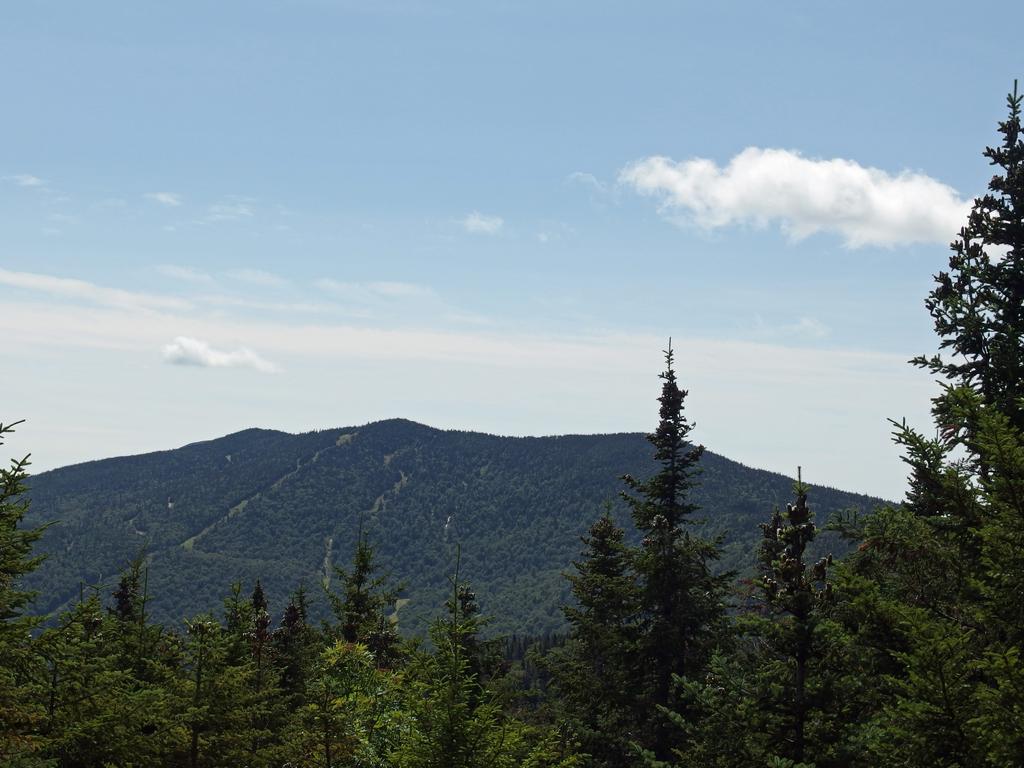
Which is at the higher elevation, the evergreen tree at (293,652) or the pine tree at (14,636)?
the pine tree at (14,636)

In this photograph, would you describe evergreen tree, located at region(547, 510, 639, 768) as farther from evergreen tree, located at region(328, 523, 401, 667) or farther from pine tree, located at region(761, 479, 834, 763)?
pine tree, located at region(761, 479, 834, 763)

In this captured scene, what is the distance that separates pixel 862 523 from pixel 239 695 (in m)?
11.6

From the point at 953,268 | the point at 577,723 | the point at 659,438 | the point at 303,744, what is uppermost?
the point at 953,268

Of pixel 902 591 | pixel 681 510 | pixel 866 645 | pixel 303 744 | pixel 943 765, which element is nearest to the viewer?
pixel 943 765

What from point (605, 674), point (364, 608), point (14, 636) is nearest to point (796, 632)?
point (14, 636)

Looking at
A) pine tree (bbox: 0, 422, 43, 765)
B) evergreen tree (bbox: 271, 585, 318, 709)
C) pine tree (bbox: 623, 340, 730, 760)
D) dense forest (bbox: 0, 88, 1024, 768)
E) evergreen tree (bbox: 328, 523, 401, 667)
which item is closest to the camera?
dense forest (bbox: 0, 88, 1024, 768)

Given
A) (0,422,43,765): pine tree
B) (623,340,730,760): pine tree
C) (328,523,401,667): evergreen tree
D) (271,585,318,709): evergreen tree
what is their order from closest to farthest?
1. (0,422,43,765): pine tree
2. (623,340,730,760): pine tree
3. (328,523,401,667): evergreen tree
4. (271,585,318,709): evergreen tree

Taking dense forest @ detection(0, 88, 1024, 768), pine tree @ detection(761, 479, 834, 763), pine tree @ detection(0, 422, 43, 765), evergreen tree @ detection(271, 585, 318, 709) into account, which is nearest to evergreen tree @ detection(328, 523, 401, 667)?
evergreen tree @ detection(271, 585, 318, 709)

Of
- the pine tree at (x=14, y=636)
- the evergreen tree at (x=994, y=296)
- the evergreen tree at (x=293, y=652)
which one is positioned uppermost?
the evergreen tree at (x=994, y=296)

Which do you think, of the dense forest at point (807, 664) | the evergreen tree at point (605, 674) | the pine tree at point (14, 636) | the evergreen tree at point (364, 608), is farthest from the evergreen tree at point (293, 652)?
the pine tree at point (14, 636)

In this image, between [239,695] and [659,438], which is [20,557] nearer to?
[239,695]

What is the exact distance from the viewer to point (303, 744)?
14.3 meters

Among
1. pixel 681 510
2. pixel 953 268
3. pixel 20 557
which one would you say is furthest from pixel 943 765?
pixel 681 510

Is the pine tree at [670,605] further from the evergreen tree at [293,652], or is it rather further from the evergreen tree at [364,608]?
the evergreen tree at [293,652]
